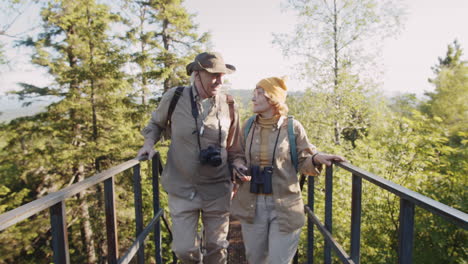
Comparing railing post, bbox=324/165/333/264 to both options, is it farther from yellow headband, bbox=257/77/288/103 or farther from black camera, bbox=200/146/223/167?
black camera, bbox=200/146/223/167

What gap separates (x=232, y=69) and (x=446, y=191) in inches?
274

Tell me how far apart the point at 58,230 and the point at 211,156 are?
47.5 inches

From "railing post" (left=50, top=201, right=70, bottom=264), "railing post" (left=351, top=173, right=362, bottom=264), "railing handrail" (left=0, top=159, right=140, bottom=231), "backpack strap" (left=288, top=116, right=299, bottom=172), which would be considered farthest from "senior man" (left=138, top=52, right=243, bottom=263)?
"railing post" (left=50, top=201, right=70, bottom=264)

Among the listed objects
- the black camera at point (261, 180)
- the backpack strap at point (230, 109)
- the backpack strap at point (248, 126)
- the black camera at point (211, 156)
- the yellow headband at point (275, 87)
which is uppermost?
the yellow headband at point (275, 87)

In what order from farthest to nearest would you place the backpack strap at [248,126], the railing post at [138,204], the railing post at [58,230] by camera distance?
the backpack strap at [248,126] → the railing post at [138,204] → the railing post at [58,230]

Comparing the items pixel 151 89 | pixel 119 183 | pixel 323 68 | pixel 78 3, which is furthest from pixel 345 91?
pixel 78 3

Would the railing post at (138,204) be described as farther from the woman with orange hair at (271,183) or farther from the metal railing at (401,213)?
the metal railing at (401,213)

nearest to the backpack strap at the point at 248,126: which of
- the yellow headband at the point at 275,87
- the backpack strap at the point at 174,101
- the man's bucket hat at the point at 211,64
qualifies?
the yellow headband at the point at 275,87

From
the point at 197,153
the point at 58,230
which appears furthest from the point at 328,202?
the point at 58,230

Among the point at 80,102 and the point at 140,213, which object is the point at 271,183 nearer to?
the point at 140,213

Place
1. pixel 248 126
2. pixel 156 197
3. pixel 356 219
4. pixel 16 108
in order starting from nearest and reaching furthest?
pixel 356 219, pixel 248 126, pixel 156 197, pixel 16 108

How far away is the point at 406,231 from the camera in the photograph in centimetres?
123

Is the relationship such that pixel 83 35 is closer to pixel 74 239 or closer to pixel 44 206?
pixel 74 239

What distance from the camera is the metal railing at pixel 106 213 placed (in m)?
0.99
